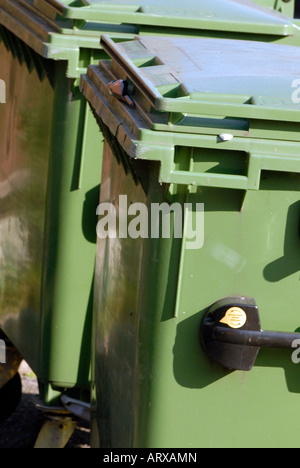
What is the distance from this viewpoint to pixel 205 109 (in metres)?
2.80

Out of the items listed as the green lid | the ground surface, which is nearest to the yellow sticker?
the green lid

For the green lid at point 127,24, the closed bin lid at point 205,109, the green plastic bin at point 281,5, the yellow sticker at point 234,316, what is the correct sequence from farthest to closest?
the green plastic bin at point 281,5
the green lid at point 127,24
the yellow sticker at point 234,316
the closed bin lid at point 205,109

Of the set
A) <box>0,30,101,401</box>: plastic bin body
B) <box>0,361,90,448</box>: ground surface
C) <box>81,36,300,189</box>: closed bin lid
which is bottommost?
<box>0,361,90,448</box>: ground surface

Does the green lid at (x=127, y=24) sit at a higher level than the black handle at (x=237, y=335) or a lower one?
higher

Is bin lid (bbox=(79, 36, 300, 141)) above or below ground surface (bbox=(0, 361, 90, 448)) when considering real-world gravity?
above

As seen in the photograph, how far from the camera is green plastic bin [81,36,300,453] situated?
2.79 meters

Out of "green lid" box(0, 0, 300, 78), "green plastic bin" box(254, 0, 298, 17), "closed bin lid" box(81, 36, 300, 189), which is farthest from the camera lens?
"green plastic bin" box(254, 0, 298, 17)

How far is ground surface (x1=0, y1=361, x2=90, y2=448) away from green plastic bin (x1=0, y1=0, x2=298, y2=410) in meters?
0.99

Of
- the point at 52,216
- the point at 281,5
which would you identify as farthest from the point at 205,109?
the point at 281,5

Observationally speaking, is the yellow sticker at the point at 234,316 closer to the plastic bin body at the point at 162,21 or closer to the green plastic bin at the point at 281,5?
the plastic bin body at the point at 162,21

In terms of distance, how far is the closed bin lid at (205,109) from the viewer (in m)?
2.77

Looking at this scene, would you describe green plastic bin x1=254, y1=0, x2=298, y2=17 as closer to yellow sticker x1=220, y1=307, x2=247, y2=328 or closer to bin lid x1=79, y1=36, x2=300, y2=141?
bin lid x1=79, y1=36, x2=300, y2=141

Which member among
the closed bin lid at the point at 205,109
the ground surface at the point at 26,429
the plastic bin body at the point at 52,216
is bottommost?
the ground surface at the point at 26,429

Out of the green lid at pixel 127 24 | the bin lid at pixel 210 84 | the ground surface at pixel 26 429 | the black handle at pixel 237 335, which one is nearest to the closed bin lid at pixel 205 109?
the bin lid at pixel 210 84
